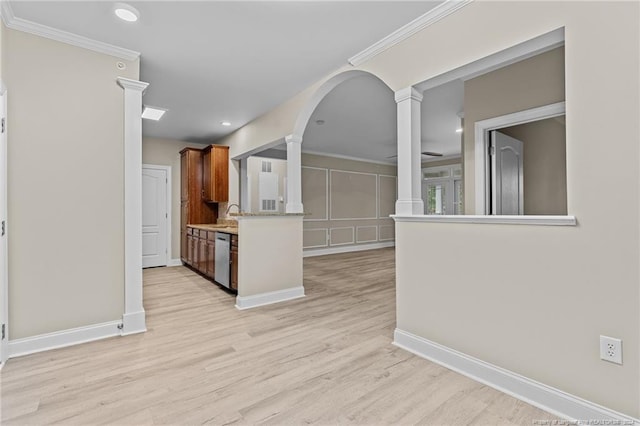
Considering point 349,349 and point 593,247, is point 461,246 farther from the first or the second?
point 349,349

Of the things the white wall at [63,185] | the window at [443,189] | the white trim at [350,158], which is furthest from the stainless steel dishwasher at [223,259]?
the window at [443,189]

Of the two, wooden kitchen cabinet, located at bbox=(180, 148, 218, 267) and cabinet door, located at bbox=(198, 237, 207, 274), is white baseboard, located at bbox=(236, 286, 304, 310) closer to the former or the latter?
cabinet door, located at bbox=(198, 237, 207, 274)

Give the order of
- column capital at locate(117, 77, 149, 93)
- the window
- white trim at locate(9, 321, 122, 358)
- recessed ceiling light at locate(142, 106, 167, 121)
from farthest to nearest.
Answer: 1. the window
2. recessed ceiling light at locate(142, 106, 167, 121)
3. column capital at locate(117, 77, 149, 93)
4. white trim at locate(9, 321, 122, 358)

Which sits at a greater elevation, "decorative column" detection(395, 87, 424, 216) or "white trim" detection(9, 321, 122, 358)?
"decorative column" detection(395, 87, 424, 216)

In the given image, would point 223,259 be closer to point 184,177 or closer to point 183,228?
point 183,228

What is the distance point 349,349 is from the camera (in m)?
2.51

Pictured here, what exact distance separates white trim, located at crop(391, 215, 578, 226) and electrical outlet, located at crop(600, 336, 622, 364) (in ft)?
1.92

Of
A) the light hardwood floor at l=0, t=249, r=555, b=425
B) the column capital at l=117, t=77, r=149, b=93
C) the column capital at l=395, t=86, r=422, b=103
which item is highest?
the column capital at l=117, t=77, r=149, b=93

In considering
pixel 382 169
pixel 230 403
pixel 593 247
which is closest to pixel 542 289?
pixel 593 247

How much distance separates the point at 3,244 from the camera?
2.29 metres

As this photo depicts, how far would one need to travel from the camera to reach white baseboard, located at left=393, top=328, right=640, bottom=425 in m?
1.59

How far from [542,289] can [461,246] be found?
52 centimetres

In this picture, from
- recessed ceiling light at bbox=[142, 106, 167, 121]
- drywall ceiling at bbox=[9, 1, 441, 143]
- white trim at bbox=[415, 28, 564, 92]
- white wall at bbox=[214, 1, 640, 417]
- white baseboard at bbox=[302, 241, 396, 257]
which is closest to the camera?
white wall at bbox=[214, 1, 640, 417]

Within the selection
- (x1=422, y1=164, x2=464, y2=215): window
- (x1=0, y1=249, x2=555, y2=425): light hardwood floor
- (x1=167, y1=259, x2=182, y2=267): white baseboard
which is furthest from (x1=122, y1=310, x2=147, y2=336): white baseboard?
(x1=422, y1=164, x2=464, y2=215): window
